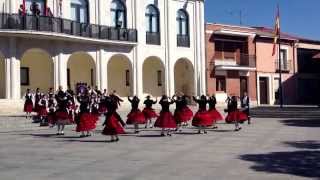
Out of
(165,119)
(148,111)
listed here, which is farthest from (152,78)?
(165,119)

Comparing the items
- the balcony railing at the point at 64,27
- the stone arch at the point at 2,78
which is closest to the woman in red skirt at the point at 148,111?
the balcony railing at the point at 64,27

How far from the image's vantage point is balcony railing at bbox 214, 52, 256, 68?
162ft

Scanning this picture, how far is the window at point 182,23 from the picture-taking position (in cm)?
4475

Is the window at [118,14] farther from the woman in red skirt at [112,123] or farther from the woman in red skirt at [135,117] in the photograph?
the woman in red skirt at [112,123]

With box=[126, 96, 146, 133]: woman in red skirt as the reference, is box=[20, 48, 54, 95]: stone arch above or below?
above

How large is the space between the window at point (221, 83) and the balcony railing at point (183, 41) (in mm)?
5620

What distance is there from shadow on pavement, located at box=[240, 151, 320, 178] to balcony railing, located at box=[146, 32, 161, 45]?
26.9 m

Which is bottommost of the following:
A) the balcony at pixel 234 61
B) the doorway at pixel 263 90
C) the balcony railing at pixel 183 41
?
the doorway at pixel 263 90

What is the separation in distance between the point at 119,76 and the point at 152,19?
4.72m

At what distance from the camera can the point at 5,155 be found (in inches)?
620

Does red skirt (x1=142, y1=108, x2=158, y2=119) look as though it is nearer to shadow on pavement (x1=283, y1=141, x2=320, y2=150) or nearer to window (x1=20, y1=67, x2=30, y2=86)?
shadow on pavement (x1=283, y1=141, x2=320, y2=150)

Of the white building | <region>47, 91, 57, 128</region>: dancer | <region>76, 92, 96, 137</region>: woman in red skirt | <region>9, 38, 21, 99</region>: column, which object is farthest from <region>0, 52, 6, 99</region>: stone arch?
<region>76, 92, 96, 137</region>: woman in red skirt

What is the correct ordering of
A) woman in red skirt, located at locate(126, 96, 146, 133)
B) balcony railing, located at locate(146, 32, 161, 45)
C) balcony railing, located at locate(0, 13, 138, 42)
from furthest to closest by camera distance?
Answer: balcony railing, located at locate(146, 32, 161, 45) → balcony railing, located at locate(0, 13, 138, 42) → woman in red skirt, located at locate(126, 96, 146, 133)

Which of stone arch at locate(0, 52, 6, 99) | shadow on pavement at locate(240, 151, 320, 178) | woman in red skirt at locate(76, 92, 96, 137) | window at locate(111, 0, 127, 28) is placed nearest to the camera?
shadow on pavement at locate(240, 151, 320, 178)
